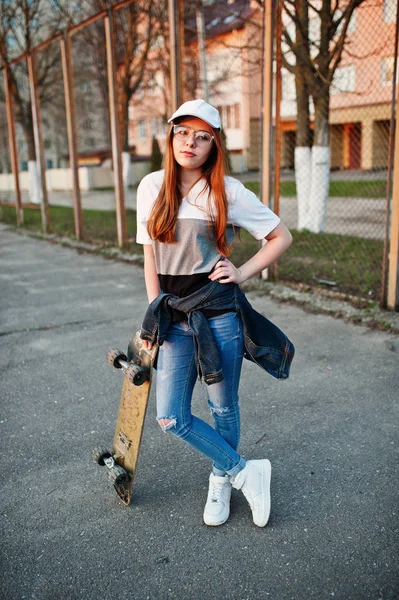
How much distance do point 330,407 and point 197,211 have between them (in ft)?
6.35

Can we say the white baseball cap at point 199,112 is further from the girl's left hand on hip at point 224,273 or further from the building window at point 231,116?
the building window at point 231,116

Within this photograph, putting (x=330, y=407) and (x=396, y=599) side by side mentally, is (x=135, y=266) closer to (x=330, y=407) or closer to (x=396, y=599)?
(x=330, y=407)

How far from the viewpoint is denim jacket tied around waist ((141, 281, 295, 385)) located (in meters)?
2.25

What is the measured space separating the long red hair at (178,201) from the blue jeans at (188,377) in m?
0.35

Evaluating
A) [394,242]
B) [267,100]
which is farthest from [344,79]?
[394,242]

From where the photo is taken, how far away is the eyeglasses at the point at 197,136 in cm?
224

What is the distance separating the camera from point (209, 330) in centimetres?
225

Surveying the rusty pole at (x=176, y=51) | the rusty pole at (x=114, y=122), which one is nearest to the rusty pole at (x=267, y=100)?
the rusty pole at (x=176, y=51)

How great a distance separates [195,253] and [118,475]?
1107mm

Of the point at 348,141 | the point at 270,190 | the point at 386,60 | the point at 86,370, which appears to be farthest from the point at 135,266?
the point at 348,141

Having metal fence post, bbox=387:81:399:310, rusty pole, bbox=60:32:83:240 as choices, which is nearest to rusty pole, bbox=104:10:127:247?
rusty pole, bbox=60:32:83:240

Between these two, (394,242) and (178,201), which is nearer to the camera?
(178,201)

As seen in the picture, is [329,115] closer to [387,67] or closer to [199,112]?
[387,67]

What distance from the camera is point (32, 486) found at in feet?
9.36
